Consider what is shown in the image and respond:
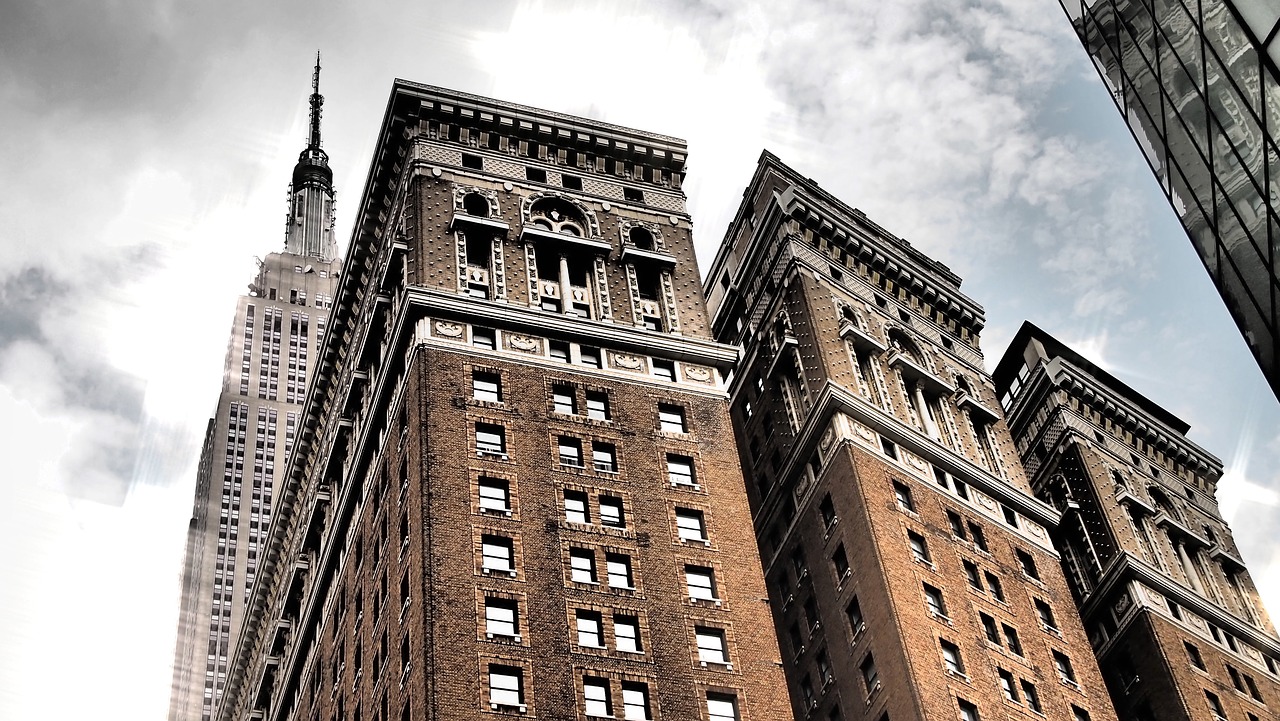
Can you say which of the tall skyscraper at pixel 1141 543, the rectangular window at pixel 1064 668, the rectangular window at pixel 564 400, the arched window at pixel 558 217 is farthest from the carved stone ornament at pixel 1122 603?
the rectangular window at pixel 564 400

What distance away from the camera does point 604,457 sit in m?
81.7

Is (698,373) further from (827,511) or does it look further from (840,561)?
(840,561)

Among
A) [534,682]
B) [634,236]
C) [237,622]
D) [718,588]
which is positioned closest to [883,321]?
[634,236]

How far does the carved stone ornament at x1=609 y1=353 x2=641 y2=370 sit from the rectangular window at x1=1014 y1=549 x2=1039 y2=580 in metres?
25.5

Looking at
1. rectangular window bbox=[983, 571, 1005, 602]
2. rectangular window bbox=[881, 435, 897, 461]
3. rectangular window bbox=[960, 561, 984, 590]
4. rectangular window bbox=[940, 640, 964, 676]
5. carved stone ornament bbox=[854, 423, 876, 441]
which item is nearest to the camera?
rectangular window bbox=[940, 640, 964, 676]

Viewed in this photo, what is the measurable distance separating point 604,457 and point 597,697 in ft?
49.6

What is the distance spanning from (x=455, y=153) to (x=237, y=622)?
112092mm

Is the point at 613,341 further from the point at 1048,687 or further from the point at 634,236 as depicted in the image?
the point at 1048,687

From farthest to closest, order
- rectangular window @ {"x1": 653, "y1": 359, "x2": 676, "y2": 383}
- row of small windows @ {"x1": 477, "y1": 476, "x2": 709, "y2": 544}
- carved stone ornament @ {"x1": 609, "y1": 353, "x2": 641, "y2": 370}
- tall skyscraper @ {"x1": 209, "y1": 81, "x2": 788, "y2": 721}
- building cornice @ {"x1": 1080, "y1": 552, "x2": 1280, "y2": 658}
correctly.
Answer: building cornice @ {"x1": 1080, "y1": 552, "x2": 1280, "y2": 658} → rectangular window @ {"x1": 653, "y1": 359, "x2": 676, "y2": 383} → carved stone ornament @ {"x1": 609, "y1": 353, "x2": 641, "y2": 370} → row of small windows @ {"x1": 477, "y1": 476, "x2": 709, "y2": 544} → tall skyscraper @ {"x1": 209, "y1": 81, "x2": 788, "y2": 721}

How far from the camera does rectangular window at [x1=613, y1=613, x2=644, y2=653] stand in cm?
7225

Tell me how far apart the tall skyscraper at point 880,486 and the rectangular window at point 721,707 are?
1117 cm

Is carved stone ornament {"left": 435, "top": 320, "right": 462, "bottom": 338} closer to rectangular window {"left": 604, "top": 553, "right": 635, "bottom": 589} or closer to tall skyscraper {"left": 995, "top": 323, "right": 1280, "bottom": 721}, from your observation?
rectangular window {"left": 604, "top": 553, "right": 635, "bottom": 589}

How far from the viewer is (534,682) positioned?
6862 centimetres

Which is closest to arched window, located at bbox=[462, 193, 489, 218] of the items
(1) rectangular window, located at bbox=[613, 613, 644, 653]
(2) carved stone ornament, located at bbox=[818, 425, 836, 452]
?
(2) carved stone ornament, located at bbox=[818, 425, 836, 452]
